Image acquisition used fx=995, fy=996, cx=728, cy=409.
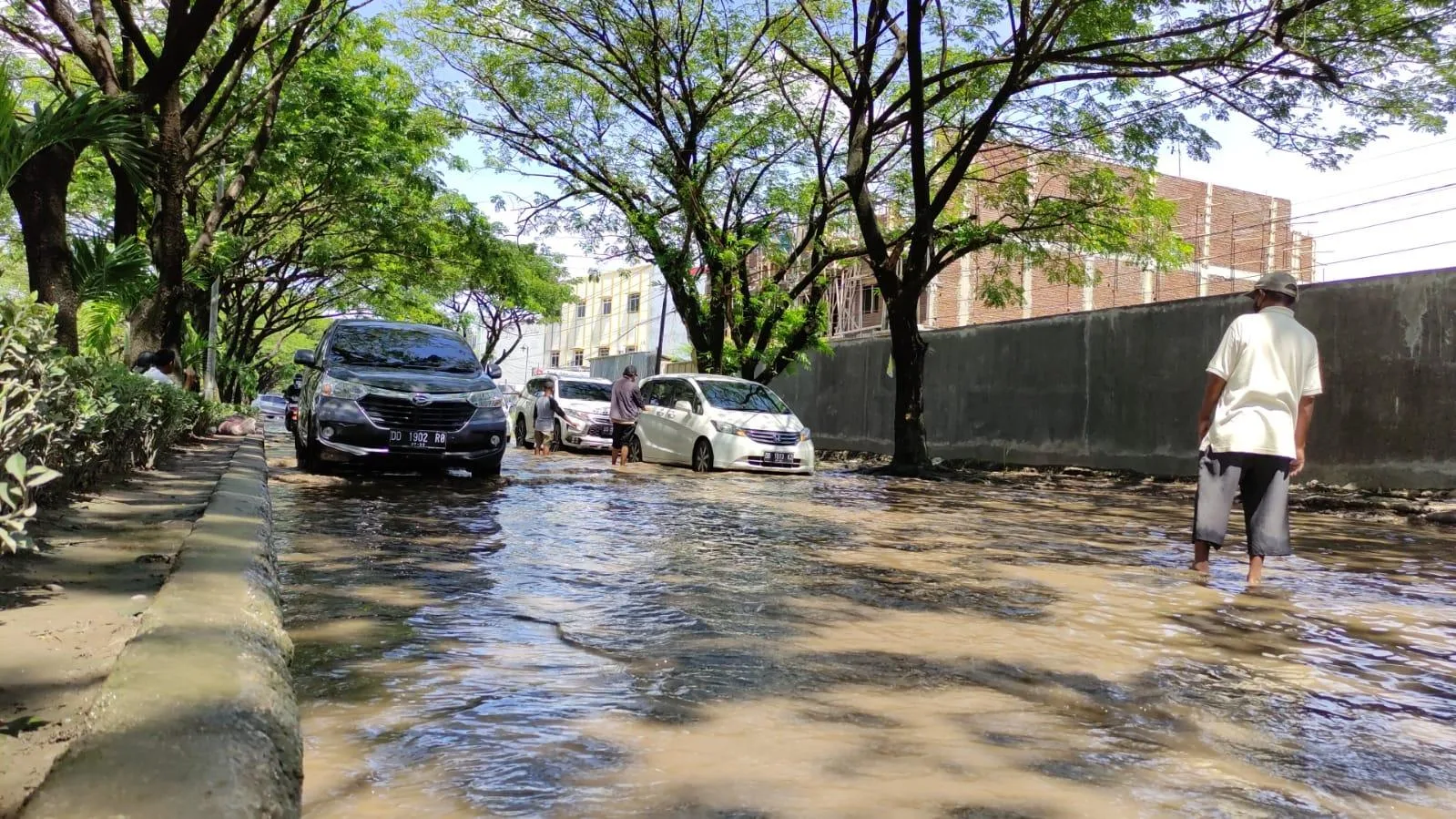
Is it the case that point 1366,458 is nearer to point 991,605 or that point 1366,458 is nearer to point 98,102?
point 991,605

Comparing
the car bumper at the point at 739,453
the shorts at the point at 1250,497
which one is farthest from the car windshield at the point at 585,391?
the shorts at the point at 1250,497

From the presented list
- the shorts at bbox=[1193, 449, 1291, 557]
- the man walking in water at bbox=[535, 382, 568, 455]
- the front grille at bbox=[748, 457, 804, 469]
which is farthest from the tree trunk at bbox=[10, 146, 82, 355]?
the man walking in water at bbox=[535, 382, 568, 455]

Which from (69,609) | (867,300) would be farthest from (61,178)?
(867,300)

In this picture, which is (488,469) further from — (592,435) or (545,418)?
(592,435)

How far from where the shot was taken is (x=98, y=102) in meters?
6.70

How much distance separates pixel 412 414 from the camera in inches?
390

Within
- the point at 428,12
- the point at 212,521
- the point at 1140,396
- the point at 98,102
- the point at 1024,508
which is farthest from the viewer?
the point at 428,12

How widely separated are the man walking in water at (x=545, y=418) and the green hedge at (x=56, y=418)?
907cm

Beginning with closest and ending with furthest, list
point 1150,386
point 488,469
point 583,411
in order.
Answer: point 488,469 < point 1150,386 < point 583,411

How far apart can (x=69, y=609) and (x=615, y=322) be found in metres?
57.0

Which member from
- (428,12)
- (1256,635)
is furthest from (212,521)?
(428,12)

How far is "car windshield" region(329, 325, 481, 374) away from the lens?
1073cm

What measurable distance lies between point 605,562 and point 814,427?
60.2 ft

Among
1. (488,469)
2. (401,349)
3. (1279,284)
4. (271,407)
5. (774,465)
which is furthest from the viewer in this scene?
(271,407)
